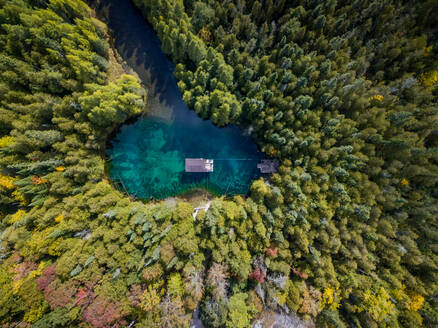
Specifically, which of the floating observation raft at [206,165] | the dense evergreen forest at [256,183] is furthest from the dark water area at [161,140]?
the dense evergreen forest at [256,183]

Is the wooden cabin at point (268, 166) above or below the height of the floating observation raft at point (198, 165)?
above

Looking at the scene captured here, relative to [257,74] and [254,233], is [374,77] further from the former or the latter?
[254,233]

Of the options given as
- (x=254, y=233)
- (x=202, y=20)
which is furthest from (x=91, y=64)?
(x=254, y=233)

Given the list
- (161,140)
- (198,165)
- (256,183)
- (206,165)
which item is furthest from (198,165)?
(256,183)

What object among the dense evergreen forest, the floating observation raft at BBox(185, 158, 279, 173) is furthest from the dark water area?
the dense evergreen forest

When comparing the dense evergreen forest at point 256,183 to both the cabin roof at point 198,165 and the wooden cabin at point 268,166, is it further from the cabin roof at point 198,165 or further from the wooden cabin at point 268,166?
the cabin roof at point 198,165

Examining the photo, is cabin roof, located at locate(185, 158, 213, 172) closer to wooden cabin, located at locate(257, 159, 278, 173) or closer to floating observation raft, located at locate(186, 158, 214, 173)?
floating observation raft, located at locate(186, 158, 214, 173)

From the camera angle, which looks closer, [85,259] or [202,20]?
[85,259]
